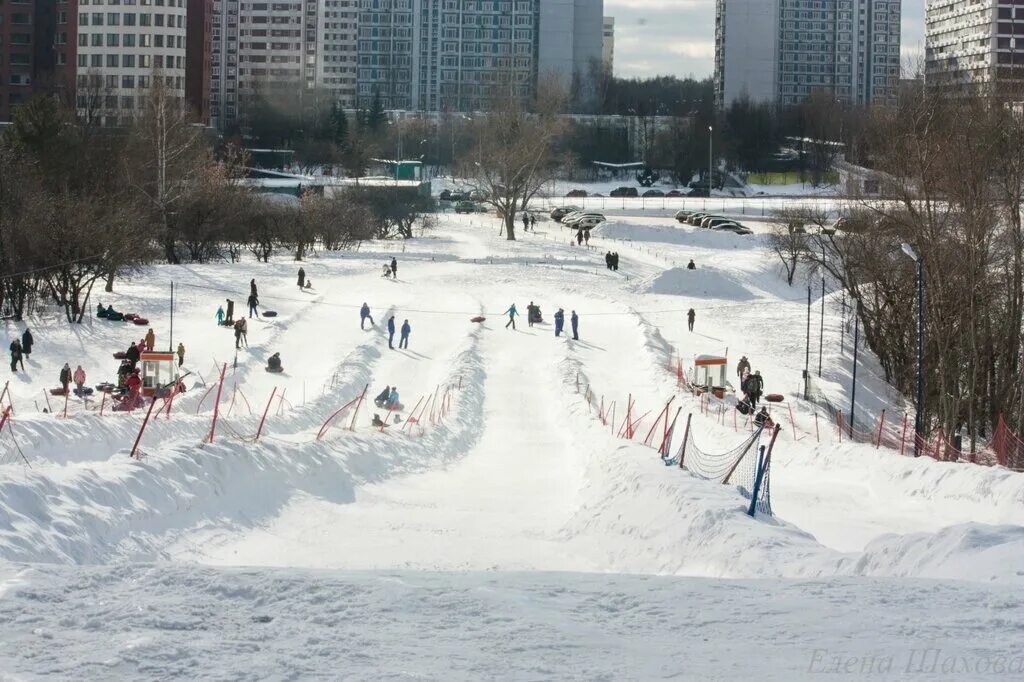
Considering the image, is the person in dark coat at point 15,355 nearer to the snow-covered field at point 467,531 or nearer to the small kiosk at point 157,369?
the snow-covered field at point 467,531

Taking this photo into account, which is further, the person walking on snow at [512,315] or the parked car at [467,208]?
the parked car at [467,208]

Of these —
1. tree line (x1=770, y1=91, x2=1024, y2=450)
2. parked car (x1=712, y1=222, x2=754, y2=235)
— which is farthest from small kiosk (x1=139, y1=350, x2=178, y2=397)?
parked car (x1=712, y1=222, x2=754, y2=235)

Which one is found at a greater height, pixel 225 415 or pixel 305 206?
pixel 305 206

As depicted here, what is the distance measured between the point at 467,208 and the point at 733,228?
24316 mm

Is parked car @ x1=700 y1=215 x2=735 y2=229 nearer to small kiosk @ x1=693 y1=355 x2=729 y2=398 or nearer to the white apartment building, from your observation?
the white apartment building

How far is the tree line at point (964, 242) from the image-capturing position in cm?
3484

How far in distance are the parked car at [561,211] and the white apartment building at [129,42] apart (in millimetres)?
34908

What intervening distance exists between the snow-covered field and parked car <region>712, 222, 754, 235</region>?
125ft

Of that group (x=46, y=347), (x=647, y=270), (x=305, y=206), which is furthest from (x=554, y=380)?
(x=305, y=206)

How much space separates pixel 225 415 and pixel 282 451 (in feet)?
24.2

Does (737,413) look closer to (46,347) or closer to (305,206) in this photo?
(46,347)

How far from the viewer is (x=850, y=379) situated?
1741 inches

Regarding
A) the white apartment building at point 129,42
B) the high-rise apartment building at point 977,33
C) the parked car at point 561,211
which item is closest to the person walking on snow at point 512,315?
the parked car at point 561,211

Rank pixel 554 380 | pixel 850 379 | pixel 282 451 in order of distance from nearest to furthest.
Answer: pixel 282 451, pixel 554 380, pixel 850 379
